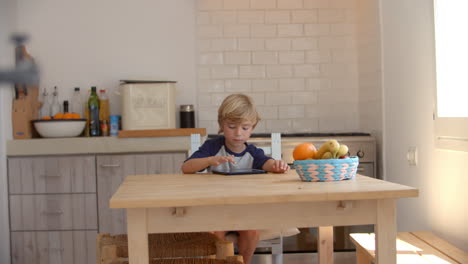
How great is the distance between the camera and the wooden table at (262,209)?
5.68 ft

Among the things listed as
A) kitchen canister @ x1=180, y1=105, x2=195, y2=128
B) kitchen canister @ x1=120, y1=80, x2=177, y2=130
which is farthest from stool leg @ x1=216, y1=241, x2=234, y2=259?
kitchen canister @ x1=180, y1=105, x2=195, y2=128

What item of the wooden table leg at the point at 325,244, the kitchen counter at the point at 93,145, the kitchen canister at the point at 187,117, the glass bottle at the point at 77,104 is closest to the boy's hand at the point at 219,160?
the wooden table leg at the point at 325,244

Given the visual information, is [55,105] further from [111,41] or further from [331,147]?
[331,147]

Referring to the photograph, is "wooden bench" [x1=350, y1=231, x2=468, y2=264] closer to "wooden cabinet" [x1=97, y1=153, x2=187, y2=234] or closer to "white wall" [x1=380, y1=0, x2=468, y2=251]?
"white wall" [x1=380, y1=0, x2=468, y2=251]

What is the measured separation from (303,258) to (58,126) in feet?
6.40

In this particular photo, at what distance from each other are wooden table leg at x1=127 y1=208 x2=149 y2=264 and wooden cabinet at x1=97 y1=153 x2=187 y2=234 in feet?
7.70

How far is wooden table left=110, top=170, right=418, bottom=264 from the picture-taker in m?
1.73

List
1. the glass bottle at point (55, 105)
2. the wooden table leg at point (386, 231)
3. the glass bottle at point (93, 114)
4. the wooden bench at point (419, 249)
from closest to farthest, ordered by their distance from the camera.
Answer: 1. the wooden table leg at point (386, 231)
2. the wooden bench at point (419, 249)
3. the glass bottle at point (93, 114)
4. the glass bottle at point (55, 105)

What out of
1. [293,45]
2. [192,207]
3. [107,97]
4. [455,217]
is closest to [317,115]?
[293,45]

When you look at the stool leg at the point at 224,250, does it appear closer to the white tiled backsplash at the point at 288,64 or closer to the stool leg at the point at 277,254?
the stool leg at the point at 277,254

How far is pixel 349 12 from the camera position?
4.66 m

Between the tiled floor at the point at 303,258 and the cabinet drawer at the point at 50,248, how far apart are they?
1.16 m

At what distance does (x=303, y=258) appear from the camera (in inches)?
157

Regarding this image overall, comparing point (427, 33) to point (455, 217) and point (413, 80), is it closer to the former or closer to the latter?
point (413, 80)
